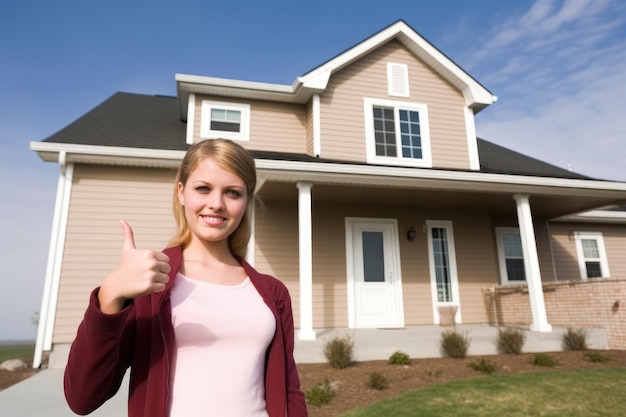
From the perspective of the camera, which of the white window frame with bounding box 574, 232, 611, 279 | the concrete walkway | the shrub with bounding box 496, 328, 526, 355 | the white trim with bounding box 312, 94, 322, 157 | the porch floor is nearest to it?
the concrete walkway

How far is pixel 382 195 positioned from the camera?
8.51m

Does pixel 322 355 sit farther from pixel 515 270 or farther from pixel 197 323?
pixel 515 270

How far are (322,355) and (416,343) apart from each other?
66.0 inches

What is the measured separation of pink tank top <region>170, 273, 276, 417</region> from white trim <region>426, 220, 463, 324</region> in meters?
8.50

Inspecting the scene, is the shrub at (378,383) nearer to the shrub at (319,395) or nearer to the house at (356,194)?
the shrub at (319,395)

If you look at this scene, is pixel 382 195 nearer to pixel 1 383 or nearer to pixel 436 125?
pixel 436 125

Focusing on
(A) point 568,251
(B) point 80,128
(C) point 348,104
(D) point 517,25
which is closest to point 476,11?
(D) point 517,25

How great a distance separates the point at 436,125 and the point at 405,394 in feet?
23.1

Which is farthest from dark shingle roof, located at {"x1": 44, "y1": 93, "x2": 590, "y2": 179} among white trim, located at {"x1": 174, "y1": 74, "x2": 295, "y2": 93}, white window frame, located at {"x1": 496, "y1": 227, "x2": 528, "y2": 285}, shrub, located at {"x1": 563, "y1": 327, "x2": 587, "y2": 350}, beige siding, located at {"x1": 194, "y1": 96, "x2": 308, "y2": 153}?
shrub, located at {"x1": 563, "y1": 327, "x2": 587, "y2": 350}

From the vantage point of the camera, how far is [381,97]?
9.55 metres

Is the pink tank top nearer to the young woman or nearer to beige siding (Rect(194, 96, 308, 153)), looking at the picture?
the young woman

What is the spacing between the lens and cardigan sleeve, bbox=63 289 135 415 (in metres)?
0.84

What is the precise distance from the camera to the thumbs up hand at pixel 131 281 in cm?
83

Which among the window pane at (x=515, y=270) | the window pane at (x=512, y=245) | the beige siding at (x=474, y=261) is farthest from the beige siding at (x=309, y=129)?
the window pane at (x=515, y=270)
